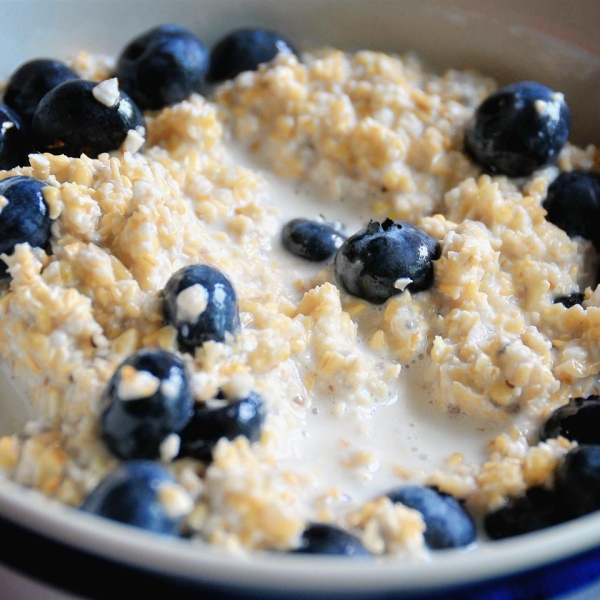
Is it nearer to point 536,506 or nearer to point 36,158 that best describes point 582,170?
point 536,506

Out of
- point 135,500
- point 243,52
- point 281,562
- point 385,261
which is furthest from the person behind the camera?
point 243,52

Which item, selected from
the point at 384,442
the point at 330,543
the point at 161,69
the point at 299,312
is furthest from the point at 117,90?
the point at 330,543

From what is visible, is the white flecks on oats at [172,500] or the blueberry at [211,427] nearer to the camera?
the white flecks on oats at [172,500]

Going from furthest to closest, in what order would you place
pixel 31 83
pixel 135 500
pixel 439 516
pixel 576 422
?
pixel 31 83 < pixel 576 422 < pixel 439 516 < pixel 135 500

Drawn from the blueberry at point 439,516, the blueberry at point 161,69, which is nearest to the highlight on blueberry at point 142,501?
the blueberry at point 439,516

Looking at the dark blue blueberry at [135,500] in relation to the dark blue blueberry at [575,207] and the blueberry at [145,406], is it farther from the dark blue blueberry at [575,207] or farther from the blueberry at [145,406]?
the dark blue blueberry at [575,207]

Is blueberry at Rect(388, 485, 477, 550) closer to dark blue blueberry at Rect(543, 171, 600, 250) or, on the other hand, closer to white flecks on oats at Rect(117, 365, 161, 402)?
white flecks on oats at Rect(117, 365, 161, 402)

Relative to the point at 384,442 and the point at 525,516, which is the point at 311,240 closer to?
the point at 384,442
